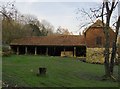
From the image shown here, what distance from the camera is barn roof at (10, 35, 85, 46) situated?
2408 inches

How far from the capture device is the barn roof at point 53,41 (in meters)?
61.2

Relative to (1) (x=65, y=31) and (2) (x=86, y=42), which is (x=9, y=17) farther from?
(1) (x=65, y=31)

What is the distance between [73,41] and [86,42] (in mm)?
3351

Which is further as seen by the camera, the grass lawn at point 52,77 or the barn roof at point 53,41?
the barn roof at point 53,41

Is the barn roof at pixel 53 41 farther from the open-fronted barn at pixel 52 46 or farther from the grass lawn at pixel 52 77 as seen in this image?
the grass lawn at pixel 52 77

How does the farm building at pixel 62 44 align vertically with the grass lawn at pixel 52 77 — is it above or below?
above

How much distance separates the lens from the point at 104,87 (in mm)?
23016

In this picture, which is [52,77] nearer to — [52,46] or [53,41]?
[52,46]

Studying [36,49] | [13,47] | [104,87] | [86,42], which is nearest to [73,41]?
[86,42]

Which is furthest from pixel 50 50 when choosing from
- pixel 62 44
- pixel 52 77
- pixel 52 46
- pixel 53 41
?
pixel 52 77

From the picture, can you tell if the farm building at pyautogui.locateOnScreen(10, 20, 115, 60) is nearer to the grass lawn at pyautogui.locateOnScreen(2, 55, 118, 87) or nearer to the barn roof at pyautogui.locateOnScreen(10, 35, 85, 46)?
the barn roof at pyautogui.locateOnScreen(10, 35, 85, 46)

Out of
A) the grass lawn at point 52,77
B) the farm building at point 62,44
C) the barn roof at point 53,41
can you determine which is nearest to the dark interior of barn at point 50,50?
the farm building at point 62,44

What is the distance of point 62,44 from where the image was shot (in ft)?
199

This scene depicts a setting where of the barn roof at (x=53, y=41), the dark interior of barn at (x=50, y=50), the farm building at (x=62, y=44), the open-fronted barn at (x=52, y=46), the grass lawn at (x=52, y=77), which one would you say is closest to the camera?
the grass lawn at (x=52, y=77)
